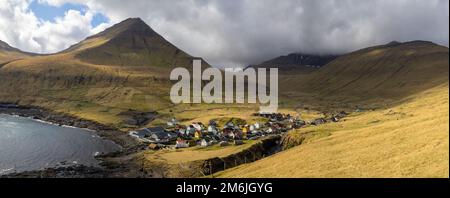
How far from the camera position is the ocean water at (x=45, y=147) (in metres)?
118

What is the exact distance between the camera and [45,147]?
143875 millimetres

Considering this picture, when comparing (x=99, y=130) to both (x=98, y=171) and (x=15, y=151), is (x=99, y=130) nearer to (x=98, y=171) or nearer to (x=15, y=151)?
(x=15, y=151)

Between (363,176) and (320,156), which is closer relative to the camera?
(363,176)

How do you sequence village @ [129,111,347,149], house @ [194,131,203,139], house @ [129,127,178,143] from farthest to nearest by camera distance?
house @ [129,127,178,143]
house @ [194,131,203,139]
village @ [129,111,347,149]

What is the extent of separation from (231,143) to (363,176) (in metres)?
94.3

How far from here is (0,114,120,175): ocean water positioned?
118 m

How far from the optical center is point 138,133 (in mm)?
179750

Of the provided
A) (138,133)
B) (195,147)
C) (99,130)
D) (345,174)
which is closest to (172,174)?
(195,147)

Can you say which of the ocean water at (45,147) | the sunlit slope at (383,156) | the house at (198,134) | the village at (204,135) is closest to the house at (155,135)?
the village at (204,135)

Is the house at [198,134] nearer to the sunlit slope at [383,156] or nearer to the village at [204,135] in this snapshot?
the village at [204,135]

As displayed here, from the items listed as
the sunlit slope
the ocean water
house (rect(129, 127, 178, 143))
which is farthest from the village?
the sunlit slope

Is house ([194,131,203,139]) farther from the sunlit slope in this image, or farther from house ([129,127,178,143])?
the sunlit slope
